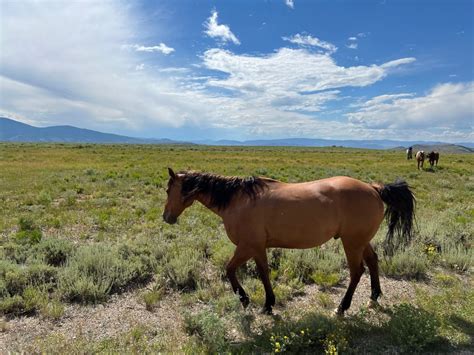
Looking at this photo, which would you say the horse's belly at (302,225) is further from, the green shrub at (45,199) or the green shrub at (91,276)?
the green shrub at (45,199)

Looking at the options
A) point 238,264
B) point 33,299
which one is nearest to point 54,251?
point 33,299

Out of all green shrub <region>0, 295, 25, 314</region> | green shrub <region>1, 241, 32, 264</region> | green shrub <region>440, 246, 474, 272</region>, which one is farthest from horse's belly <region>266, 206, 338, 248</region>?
green shrub <region>1, 241, 32, 264</region>

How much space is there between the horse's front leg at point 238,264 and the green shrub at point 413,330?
1.89 m

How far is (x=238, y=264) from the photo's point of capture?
4336mm

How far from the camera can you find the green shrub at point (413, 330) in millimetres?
3479

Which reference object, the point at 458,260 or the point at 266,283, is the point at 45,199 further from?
the point at 458,260

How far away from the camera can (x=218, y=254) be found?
5.98 metres

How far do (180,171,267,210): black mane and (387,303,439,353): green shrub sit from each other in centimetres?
234

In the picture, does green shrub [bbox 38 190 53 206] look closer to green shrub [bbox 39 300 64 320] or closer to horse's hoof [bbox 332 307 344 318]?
green shrub [bbox 39 300 64 320]

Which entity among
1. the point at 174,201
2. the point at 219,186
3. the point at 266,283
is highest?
the point at 219,186

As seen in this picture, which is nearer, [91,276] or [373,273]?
[373,273]

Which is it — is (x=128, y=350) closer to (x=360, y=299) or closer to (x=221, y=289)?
(x=221, y=289)

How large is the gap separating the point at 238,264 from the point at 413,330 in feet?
7.25

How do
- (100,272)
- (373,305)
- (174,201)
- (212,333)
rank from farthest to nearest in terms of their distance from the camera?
(100,272), (174,201), (373,305), (212,333)
